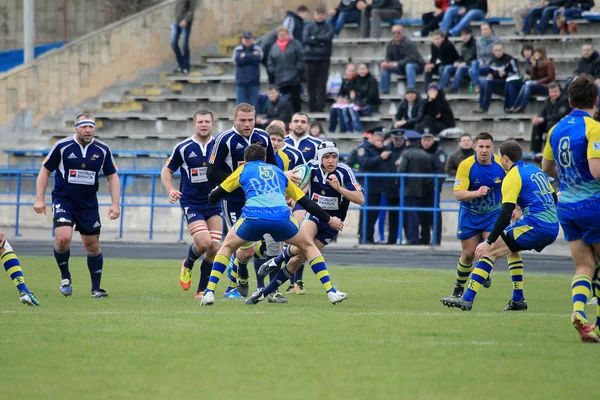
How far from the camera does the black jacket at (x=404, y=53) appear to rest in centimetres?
2645

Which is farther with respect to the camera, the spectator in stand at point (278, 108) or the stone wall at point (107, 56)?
the stone wall at point (107, 56)

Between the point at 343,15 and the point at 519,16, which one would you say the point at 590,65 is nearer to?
the point at 519,16

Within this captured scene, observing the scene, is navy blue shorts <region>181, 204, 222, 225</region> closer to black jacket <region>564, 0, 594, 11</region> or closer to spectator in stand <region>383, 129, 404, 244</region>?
spectator in stand <region>383, 129, 404, 244</region>

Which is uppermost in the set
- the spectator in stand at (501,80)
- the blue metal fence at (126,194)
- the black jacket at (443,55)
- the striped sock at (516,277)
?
the black jacket at (443,55)

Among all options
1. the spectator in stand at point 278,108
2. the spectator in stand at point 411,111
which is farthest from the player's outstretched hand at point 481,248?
the spectator in stand at point 278,108

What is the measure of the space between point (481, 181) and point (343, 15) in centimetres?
1767

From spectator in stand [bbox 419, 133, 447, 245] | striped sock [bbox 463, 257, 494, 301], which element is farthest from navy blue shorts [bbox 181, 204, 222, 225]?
spectator in stand [bbox 419, 133, 447, 245]

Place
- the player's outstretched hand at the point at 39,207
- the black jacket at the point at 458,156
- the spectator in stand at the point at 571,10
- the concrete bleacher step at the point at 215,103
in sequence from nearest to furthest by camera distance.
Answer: the player's outstretched hand at the point at 39,207 < the black jacket at the point at 458,156 < the concrete bleacher step at the point at 215,103 < the spectator in stand at the point at 571,10

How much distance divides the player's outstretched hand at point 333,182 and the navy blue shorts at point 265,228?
1.34 metres

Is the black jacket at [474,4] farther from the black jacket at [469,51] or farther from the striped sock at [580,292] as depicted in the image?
the striped sock at [580,292]

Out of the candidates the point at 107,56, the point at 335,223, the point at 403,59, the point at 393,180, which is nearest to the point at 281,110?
the point at 393,180

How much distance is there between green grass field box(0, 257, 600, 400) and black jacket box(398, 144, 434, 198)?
905cm

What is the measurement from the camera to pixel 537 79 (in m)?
24.2

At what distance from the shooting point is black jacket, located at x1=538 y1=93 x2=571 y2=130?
21.6 metres
